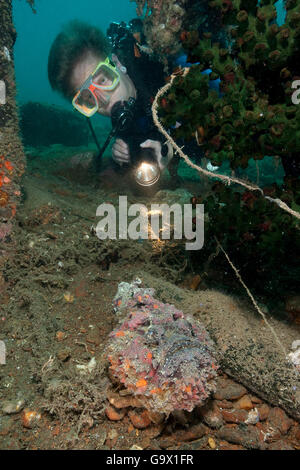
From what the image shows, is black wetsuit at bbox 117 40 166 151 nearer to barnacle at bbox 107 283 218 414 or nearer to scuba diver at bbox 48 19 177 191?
scuba diver at bbox 48 19 177 191

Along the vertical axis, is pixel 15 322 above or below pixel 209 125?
below

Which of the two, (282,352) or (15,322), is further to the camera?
(15,322)

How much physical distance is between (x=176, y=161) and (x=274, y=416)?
5337mm

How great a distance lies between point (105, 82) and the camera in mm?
5480

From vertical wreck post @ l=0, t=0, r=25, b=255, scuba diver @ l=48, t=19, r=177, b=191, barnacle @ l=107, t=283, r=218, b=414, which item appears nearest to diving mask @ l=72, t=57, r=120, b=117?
scuba diver @ l=48, t=19, r=177, b=191

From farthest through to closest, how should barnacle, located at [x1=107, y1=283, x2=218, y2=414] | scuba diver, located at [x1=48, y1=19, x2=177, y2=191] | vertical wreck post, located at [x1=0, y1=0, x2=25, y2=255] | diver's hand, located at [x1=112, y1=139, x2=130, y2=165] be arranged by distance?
diver's hand, located at [x1=112, y1=139, x2=130, y2=165] < scuba diver, located at [x1=48, y1=19, x2=177, y2=191] < vertical wreck post, located at [x1=0, y1=0, x2=25, y2=255] < barnacle, located at [x1=107, y1=283, x2=218, y2=414]

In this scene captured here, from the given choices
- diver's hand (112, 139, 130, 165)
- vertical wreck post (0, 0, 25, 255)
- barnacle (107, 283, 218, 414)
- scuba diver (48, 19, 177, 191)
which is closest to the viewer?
barnacle (107, 283, 218, 414)

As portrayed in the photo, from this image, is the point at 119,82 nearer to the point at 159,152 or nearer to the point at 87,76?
the point at 87,76

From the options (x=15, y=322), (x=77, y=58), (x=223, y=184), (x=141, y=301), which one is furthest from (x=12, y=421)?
(x=77, y=58)

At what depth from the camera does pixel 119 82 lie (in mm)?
5566

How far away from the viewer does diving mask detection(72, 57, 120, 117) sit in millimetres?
5430

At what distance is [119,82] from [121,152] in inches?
54.8

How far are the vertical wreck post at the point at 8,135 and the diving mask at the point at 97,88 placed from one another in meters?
1.70

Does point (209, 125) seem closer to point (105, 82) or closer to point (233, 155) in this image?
point (233, 155)
